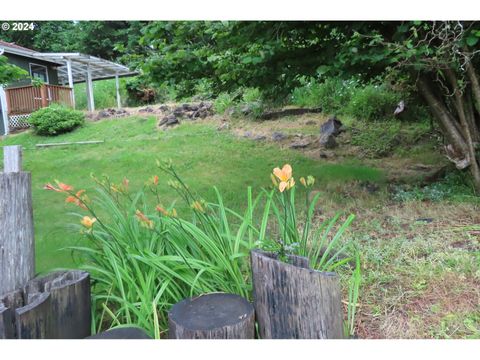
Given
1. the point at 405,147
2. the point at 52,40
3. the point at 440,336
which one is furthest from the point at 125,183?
the point at 52,40

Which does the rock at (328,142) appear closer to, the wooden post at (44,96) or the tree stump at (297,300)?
the tree stump at (297,300)

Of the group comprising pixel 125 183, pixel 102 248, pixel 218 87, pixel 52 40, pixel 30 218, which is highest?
pixel 52 40

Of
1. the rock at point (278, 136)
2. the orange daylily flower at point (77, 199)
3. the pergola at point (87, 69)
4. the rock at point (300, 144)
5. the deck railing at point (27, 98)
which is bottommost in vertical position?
the rock at point (300, 144)

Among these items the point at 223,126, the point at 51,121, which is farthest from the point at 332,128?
the point at 51,121

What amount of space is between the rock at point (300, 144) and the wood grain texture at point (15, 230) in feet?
15.2

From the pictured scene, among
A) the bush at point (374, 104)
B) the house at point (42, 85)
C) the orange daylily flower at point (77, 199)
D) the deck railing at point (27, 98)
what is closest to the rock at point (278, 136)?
the bush at point (374, 104)

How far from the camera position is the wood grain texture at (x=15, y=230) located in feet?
5.44

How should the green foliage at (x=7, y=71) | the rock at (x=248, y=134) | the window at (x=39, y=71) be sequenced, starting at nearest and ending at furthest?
the green foliage at (x=7, y=71) → the rock at (x=248, y=134) → the window at (x=39, y=71)

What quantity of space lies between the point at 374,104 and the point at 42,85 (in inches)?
248

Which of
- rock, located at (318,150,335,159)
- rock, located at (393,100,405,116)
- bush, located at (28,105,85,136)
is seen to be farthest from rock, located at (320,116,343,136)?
bush, located at (28,105,85,136)

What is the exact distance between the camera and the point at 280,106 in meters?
8.07

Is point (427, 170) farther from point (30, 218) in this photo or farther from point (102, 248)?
point (30, 218)

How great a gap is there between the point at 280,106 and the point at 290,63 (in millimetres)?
4734

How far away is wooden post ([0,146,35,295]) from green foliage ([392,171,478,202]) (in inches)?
117
